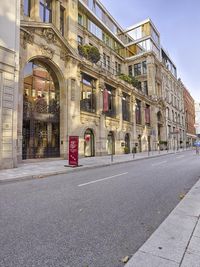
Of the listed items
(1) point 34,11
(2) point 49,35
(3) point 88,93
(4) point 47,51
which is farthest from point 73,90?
(1) point 34,11

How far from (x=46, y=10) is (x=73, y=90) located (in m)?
8.87

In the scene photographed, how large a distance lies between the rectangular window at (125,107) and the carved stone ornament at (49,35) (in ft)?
52.6

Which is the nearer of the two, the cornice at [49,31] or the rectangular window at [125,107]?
the cornice at [49,31]

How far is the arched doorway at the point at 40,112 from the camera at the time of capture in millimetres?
18312

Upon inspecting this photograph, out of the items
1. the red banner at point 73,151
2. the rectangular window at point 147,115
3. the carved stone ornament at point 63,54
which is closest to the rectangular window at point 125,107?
the rectangular window at point 147,115

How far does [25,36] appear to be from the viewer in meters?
17.5

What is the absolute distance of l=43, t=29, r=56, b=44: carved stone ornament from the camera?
19.3 metres

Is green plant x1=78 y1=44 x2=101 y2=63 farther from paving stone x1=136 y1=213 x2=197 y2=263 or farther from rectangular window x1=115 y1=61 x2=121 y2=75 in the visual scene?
paving stone x1=136 y1=213 x2=197 y2=263

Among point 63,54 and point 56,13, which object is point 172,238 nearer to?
point 63,54

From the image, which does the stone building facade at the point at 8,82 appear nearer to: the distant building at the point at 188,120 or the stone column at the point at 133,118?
the stone column at the point at 133,118

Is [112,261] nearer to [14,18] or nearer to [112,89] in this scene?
[14,18]

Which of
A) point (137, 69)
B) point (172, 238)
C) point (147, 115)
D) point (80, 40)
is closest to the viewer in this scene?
point (172, 238)

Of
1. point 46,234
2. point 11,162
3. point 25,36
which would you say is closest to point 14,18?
point 25,36

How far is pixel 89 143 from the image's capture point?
2517cm
